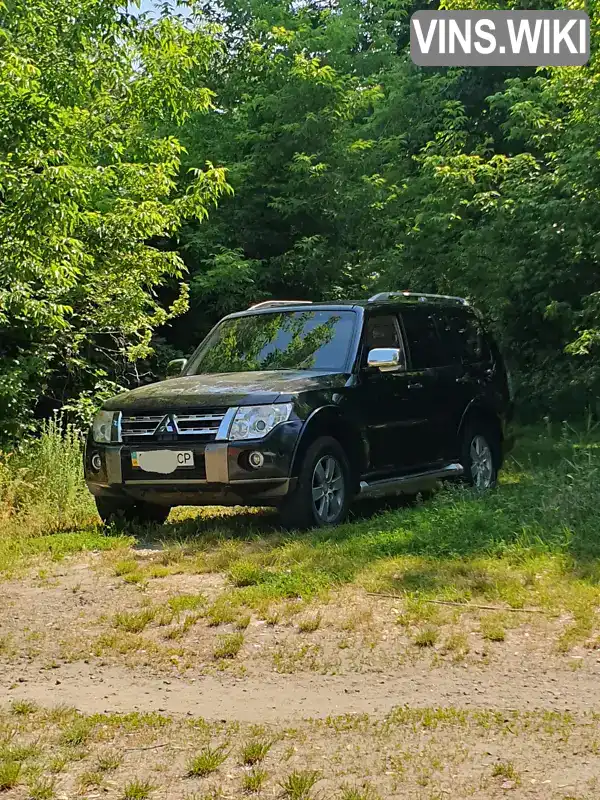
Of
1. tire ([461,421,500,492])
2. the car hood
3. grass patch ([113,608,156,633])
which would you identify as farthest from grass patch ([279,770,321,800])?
tire ([461,421,500,492])

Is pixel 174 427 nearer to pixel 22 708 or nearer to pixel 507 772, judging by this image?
pixel 22 708

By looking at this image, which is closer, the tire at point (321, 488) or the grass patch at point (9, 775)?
the grass patch at point (9, 775)

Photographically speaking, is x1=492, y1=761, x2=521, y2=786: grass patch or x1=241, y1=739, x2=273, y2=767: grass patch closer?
x1=492, y1=761, x2=521, y2=786: grass patch

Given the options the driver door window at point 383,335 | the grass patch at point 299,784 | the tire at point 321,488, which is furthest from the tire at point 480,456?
the grass patch at point 299,784

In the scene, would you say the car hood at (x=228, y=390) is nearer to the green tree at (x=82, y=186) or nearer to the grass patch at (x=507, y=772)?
the green tree at (x=82, y=186)

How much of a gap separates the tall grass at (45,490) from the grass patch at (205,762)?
5.70 metres

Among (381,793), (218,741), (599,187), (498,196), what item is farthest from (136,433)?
(498,196)

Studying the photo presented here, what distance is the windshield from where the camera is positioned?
31.5 ft

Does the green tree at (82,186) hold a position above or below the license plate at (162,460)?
above

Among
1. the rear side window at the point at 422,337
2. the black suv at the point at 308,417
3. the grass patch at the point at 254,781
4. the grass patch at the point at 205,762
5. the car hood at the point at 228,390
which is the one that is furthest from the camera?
the rear side window at the point at 422,337

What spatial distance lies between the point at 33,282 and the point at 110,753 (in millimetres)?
8829

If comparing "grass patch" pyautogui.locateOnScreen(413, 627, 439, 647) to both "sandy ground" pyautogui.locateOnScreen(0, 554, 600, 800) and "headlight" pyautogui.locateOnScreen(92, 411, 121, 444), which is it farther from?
"headlight" pyautogui.locateOnScreen(92, 411, 121, 444)

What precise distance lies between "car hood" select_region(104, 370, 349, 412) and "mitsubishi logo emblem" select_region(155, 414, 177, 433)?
8cm

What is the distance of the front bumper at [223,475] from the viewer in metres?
8.33
